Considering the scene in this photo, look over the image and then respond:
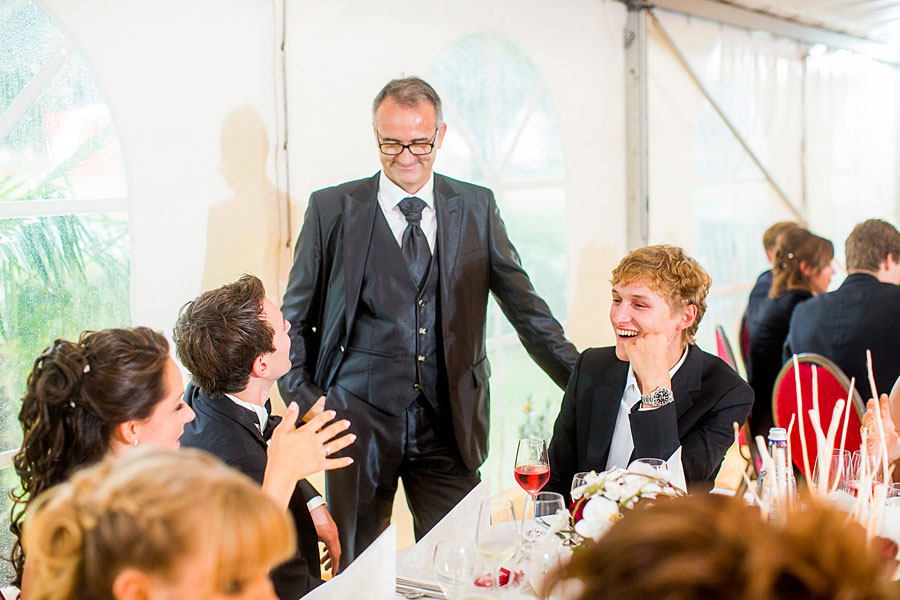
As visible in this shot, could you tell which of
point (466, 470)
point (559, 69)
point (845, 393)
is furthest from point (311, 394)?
point (559, 69)

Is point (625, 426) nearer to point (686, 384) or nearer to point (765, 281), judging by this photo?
point (686, 384)

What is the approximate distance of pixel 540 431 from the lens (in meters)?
4.45

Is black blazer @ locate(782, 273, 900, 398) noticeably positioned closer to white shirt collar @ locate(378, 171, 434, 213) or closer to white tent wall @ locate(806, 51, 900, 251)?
white shirt collar @ locate(378, 171, 434, 213)

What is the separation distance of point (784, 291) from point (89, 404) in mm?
3456

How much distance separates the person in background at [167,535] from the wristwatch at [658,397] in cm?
148

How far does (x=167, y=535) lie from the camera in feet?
2.75

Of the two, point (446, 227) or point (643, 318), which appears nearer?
point (643, 318)

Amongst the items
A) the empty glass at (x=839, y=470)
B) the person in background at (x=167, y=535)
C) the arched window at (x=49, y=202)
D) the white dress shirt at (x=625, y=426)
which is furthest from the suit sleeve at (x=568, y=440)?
the person in background at (x=167, y=535)

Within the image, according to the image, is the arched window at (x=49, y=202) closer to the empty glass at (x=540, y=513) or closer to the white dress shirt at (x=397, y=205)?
the white dress shirt at (x=397, y=205)

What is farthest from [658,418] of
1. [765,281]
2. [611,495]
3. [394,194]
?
[765,281]

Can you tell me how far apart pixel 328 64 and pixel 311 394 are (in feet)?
4.34

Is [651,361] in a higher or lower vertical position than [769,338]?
higher

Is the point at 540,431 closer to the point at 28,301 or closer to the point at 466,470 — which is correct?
the point at 466,470

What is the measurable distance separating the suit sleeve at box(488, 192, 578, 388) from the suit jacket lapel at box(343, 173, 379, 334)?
1.40 ft
